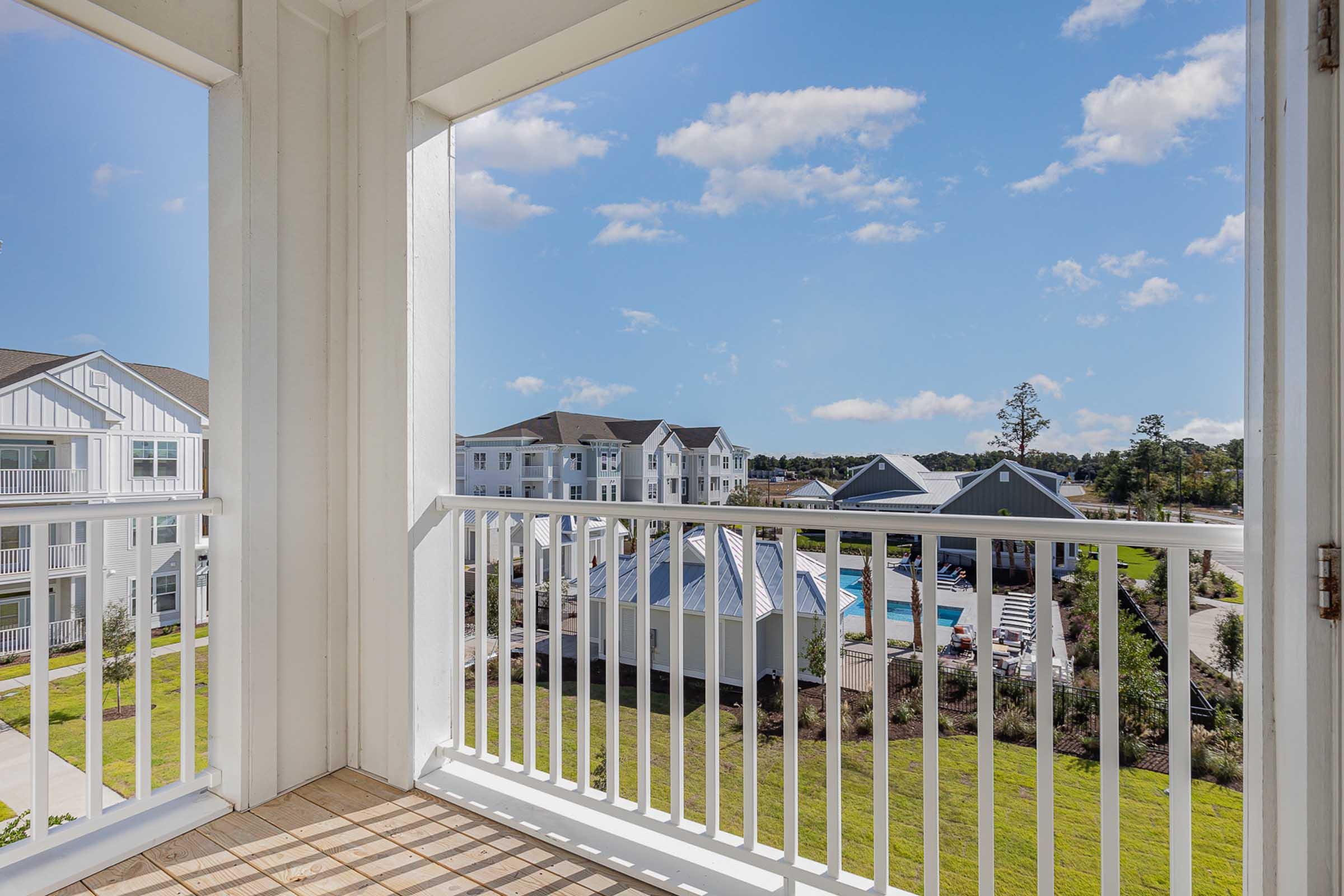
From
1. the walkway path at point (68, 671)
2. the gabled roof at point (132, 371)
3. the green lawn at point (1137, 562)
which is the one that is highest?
the gabled roof at point (132, 371)

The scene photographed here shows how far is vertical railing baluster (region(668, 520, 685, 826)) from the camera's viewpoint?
5.53 feet

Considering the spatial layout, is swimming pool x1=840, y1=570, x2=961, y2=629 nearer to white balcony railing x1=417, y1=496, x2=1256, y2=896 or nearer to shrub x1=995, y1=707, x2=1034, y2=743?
white balcony railing x1=417, y1=496, x2=1256, y2=896

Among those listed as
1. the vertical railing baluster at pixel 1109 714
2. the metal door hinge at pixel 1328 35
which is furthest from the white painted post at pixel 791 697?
the metal door hinge at pixel 1328 35

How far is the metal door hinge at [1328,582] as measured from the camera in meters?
0.89

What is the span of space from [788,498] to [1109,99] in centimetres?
105

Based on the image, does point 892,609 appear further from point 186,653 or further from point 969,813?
point 186,653

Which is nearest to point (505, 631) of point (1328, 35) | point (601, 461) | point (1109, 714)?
point (601, 461)

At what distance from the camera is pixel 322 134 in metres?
2.14

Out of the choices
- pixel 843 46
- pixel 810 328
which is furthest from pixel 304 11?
pixel 810 328

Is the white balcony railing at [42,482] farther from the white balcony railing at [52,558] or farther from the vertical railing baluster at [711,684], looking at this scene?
the vertical railing baluster at [711,684]

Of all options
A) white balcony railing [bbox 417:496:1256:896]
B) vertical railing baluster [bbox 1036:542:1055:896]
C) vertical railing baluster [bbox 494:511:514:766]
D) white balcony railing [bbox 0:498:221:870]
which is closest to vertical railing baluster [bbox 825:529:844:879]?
white balcony railing [bbox 417:496:1256:896]

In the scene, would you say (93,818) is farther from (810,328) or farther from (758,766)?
(810,328)

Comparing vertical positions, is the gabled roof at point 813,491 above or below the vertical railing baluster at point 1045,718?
above

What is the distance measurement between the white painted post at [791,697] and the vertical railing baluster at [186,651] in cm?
174
